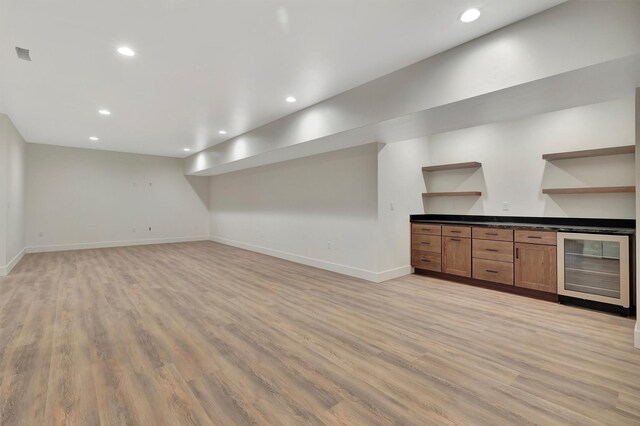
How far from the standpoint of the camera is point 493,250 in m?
4.20

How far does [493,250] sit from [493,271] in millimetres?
294

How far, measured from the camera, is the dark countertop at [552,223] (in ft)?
11.3

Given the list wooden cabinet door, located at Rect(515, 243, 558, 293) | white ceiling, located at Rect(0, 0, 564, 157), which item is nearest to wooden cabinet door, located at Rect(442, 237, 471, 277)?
wooden cabinet door, located at Rect(515, 243, 558, 293)

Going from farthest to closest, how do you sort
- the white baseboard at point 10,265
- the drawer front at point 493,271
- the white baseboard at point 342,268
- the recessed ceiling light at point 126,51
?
the white baseboard at point 10,265, the white baseboard at point 342,268, the drawer front at point 493,271, the recessed ceiling light at point 126,51

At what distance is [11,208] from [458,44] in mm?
7356

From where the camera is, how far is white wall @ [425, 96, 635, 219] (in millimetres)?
3633

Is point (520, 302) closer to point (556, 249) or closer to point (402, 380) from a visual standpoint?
point (556, 249)

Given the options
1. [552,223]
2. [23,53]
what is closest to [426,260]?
[552,223]

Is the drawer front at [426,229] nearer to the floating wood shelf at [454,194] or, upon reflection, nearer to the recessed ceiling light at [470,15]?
the floating wood shelf at [454,194]

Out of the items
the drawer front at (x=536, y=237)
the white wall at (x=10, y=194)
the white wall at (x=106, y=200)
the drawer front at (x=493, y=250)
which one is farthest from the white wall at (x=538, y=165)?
the white wall at (x=106, y=200)

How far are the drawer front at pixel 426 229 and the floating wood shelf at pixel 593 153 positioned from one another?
1711 mm

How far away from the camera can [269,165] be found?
697 centimetres

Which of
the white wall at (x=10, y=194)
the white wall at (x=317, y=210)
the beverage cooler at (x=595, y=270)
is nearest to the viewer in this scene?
the beverage cooler at (x=595, y=270)

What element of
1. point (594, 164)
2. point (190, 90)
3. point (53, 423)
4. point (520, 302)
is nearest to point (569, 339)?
point (520, 302)
